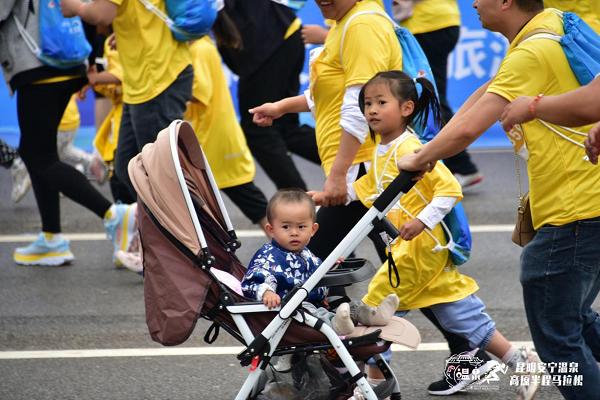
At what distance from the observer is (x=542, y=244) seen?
12.8ft

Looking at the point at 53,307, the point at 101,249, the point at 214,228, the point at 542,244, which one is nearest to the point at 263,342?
the point at 214,228

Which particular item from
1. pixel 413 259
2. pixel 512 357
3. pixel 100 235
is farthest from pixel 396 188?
pixel 100 235

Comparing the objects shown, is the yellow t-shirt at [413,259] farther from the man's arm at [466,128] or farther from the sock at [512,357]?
the man's arm at [466,128]

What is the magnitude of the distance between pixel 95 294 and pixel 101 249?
1109mm

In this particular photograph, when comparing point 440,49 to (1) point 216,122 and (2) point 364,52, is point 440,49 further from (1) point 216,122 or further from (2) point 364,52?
(2) point 364,52

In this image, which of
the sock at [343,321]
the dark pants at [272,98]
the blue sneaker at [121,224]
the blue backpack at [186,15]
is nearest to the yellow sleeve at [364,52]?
the sock at [343,321]

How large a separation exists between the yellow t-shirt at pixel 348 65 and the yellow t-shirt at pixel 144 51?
157 cm

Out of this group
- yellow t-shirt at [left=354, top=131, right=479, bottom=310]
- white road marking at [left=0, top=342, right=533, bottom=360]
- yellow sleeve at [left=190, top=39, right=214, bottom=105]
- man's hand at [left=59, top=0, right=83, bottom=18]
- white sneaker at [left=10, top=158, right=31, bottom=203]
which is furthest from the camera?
white sneaker at [left=10, top=158, right=31, bottom=203]

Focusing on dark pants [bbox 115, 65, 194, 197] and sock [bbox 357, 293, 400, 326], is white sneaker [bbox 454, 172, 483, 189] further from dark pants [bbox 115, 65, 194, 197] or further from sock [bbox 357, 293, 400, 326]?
sock [bbox 357, 293, 400, 326]

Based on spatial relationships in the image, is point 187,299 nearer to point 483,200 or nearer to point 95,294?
point 95,294

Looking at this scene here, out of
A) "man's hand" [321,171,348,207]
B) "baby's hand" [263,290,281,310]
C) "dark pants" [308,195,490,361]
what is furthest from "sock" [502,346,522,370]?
"baby's hand" [263,290,281,310]

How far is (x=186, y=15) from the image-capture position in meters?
6.35

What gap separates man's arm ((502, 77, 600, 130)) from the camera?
3498 millimetres

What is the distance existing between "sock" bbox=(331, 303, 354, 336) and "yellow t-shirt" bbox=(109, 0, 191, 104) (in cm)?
273
